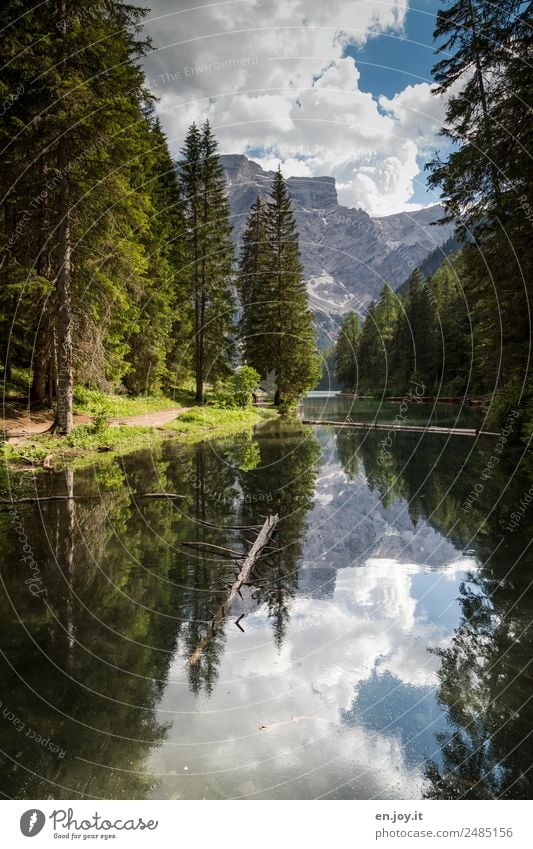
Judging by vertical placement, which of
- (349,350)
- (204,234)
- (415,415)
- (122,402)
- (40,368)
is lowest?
(415,415)

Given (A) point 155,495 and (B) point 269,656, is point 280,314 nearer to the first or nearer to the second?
(A) point 155,495

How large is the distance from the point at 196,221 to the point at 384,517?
33683 mm

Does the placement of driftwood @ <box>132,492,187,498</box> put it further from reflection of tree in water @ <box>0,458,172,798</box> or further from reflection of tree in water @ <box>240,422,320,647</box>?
reflection of tree in water @ <box>0,458,172,798</box>

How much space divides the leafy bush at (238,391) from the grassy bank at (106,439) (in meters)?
4.10

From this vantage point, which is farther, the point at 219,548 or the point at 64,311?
the point at 64,311

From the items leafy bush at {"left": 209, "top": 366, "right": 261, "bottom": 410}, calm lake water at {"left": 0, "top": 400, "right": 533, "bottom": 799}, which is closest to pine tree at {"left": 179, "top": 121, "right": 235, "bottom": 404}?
leafy bush at {"left": 209, "top": 366, "right": 261, "bottom": 410}

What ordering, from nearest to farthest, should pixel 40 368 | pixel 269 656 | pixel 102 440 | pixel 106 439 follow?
pixel 269 656
pixel 102 440
pixel 106 439
pixel 40 368

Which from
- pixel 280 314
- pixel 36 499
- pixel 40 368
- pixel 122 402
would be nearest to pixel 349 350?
pixel 280 314

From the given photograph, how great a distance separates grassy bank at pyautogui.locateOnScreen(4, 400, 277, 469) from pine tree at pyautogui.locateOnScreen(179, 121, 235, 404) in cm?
771

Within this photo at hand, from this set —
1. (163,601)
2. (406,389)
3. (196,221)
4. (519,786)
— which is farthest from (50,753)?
(406,389)

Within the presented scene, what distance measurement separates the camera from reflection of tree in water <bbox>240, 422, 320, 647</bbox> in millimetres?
6850

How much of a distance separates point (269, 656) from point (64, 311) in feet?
51.7

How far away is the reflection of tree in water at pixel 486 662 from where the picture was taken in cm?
359

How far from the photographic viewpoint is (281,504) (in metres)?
12.1
